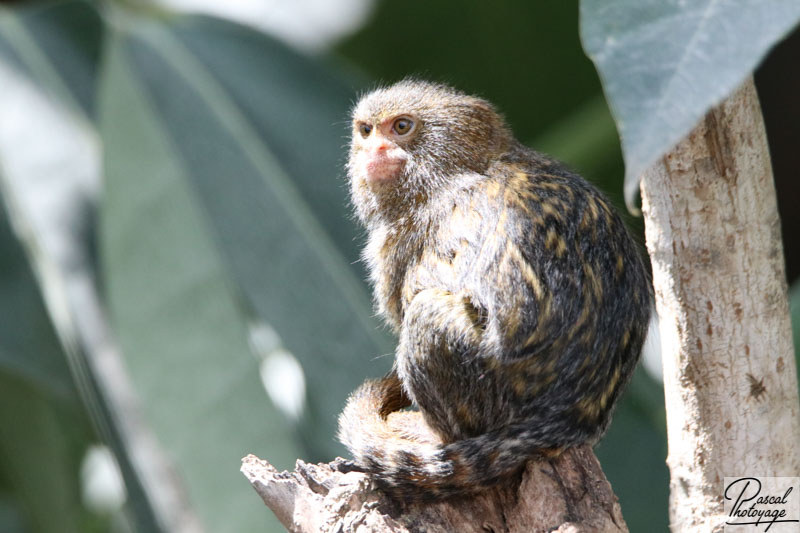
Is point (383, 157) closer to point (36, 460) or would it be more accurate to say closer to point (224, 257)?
point (224, 257)

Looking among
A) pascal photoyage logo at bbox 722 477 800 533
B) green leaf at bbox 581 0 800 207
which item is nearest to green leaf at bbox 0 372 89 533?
pascal photoyage logo at bbox 722 477 800 533

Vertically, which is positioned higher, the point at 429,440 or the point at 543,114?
the point at 543,114

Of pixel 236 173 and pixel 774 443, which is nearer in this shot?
pixel 774 443

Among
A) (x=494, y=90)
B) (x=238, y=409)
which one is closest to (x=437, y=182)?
(x=238, y=409)

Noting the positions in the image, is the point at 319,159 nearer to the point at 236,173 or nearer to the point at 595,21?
the point at 236,173

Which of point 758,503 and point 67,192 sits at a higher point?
point 67,192

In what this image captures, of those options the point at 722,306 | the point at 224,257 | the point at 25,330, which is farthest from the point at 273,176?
the point at 722,306

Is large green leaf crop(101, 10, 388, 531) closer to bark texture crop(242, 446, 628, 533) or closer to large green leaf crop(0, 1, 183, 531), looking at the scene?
large green leaf crop(0, 1, 183, 531)
